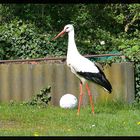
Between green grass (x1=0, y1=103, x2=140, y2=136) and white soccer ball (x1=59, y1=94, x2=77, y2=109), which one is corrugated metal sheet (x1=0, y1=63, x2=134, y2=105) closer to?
white soccer ball (x1=59, y1=94, x2=77, y2=109)

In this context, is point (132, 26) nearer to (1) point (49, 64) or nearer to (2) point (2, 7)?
(2) point (2, 7)

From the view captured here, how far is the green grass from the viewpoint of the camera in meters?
5.81

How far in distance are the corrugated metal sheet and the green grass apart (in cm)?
155

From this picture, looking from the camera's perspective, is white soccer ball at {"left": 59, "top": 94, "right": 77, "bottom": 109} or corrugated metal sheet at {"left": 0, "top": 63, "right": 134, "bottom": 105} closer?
white soccer ball at {"left": 59, "top": 94, "right": 77, "bottom": 109}

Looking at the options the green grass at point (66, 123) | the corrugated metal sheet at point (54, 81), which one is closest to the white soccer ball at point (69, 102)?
the green grass at point (66, 123)

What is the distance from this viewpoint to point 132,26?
59.8ft

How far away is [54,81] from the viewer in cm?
1094

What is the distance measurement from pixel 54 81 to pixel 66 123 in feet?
13.5

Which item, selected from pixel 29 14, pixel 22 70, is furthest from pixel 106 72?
pixel 29 14

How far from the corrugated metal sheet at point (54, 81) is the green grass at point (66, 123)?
5.09ft

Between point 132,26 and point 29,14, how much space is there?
3894 mm

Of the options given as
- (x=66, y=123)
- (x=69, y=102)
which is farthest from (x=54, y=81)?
(x=66, y=123)

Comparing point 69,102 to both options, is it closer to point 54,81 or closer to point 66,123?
point 54,81

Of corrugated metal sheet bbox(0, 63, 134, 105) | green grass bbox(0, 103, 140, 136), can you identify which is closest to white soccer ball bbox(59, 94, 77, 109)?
green grass bbox(0, 103, 140, 136)
